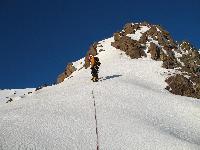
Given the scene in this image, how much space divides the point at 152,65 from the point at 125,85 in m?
9.42

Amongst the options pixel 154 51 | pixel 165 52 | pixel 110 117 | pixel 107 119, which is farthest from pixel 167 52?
pixel 107 119

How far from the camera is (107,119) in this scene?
72.2ft

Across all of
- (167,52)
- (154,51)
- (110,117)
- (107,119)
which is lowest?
(107,119)

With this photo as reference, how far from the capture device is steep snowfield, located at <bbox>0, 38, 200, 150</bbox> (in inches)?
709

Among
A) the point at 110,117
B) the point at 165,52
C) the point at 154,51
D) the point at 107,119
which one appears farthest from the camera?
the point at 165,52

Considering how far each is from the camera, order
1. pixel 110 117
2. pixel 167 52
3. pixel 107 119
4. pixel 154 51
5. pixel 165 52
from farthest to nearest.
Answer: pixel 167 52
pixel 165 52
pixel 154 51
pixel 110 117
pixel 107 119

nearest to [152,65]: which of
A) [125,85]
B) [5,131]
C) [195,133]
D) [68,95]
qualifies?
[125,85]

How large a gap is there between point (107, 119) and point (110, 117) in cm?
57

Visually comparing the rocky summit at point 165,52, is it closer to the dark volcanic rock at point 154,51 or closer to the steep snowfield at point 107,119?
the dark volcanic rock at point 154,51

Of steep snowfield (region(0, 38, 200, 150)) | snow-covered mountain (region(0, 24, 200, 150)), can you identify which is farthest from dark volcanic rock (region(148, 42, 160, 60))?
steep snowfield (region(0, 38, 200, 150))

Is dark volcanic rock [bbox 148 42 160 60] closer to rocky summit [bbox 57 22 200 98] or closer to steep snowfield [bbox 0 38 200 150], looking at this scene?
rocky summit [bbox 57 22 200 98]

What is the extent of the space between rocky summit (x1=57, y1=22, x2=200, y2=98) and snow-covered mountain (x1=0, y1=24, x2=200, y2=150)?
959 millimetres

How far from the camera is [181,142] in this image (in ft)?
64.0

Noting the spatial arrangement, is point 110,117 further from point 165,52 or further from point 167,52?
point 167,52
